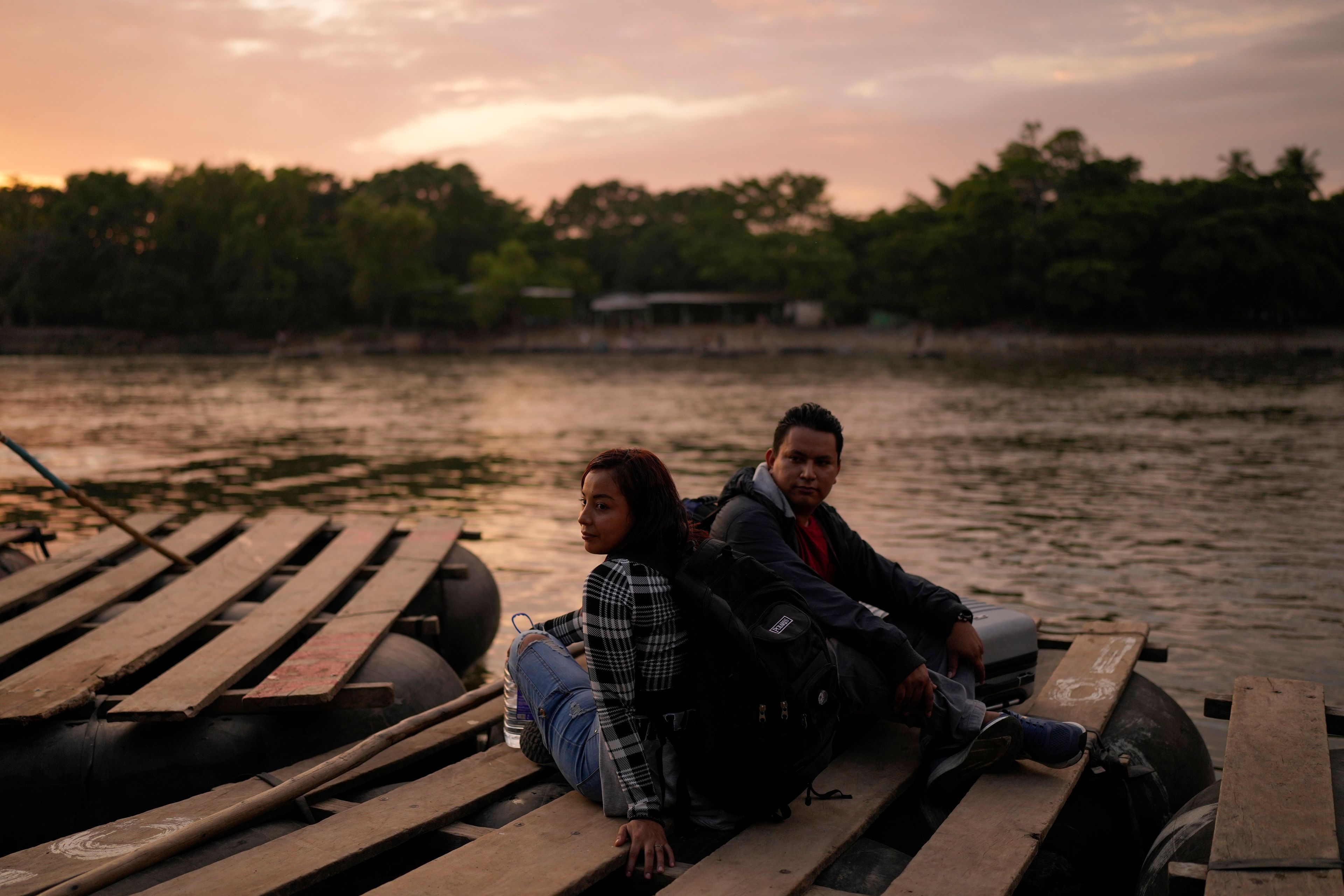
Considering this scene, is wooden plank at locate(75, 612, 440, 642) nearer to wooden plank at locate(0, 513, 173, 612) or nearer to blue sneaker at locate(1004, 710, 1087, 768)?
wooden plank at locate(0, 513, 173, 612)

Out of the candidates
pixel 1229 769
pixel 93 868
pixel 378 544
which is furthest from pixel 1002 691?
pixel 378 544

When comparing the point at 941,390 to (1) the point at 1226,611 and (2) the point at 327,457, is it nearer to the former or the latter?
(2) the point at 327,457

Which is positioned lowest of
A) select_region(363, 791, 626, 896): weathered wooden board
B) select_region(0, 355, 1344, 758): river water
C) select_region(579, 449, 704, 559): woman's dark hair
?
select_region(0, 355, 1344, 758): river water

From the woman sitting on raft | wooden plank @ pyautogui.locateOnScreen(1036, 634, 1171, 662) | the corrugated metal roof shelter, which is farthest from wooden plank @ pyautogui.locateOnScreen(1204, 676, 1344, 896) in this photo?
the corrugated metal roof shelter

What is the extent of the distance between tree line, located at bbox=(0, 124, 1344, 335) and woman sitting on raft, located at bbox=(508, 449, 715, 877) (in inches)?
2390

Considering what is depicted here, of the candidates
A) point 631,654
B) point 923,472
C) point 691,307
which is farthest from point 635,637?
point 691,307

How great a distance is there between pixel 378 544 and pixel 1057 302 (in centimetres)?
5975

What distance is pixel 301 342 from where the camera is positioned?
74.1 m

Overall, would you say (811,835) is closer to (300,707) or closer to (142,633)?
(300,707)

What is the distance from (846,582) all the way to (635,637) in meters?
1.33

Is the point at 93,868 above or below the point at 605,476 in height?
below

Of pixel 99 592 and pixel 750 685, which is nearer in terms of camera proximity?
pixel 750 685

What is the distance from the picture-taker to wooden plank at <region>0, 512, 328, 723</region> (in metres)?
3.95

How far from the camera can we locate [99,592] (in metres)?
5.54
